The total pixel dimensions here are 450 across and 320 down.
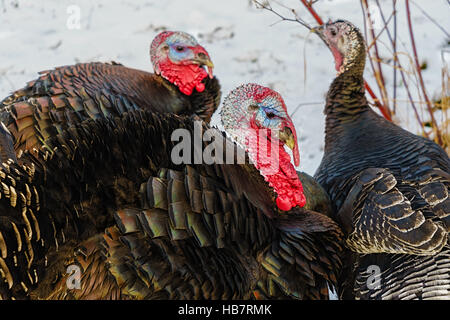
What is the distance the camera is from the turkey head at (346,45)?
3.36m

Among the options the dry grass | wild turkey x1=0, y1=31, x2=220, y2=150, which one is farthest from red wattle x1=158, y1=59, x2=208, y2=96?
the dry grass

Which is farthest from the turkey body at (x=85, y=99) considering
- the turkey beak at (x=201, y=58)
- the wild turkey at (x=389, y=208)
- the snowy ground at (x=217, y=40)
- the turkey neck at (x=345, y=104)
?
the snowy ground at (x=217, y=40)

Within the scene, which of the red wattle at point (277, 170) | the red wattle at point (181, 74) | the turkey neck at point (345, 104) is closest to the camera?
the red wattle at point (277, 170)

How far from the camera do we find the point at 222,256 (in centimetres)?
207

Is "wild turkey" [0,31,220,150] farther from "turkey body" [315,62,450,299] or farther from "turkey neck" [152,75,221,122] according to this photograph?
"turkey body" [315,62,450,299]

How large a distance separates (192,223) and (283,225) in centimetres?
47

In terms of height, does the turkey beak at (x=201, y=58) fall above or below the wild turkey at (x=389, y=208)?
above

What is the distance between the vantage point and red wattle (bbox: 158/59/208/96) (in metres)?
3.52

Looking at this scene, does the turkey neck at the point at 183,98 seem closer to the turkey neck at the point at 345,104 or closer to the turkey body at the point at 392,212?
the turkey neck at the point at 345,104

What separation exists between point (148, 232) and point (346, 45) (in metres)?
1.96

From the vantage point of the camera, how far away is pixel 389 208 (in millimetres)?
2350

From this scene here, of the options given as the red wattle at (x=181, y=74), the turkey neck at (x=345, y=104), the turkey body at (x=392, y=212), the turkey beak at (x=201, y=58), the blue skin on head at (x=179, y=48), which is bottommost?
the turkey body at (x=392, y=212)
